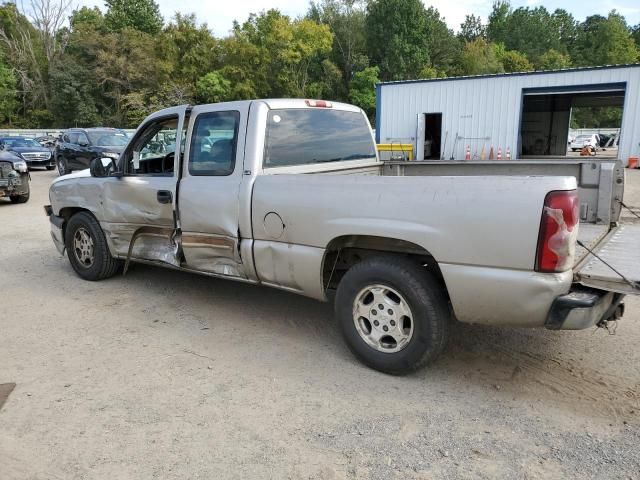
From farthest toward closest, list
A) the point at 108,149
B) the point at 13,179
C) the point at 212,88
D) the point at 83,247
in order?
the point at 212,88 < the point at 108,149 < the point at 13,179 < the point at 83,247

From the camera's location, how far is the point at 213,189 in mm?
4379

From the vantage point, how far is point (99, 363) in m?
3.93

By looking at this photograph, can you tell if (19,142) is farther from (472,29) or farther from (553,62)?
(472,29)

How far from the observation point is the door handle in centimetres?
476

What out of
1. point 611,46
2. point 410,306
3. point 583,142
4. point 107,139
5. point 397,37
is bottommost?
point 410,306

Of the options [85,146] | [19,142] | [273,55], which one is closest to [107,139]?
[85,146]

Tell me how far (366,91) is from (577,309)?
2191 inches

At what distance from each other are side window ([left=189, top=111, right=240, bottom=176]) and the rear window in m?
0.33

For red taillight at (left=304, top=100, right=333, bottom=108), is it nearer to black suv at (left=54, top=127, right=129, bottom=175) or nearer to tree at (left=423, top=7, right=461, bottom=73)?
black suv at (left=54, top=127, right=129, bottom=175)

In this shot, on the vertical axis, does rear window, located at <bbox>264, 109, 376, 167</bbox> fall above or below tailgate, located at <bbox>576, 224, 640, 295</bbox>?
above

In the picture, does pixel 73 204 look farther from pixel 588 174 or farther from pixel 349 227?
pixel 588 174

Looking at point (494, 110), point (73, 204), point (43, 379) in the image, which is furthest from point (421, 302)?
point (494, 110)

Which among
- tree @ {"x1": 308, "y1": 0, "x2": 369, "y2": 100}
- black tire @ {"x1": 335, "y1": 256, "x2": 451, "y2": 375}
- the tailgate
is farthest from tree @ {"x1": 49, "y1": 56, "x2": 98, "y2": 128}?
the tailgate

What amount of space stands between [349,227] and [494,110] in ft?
60.0
